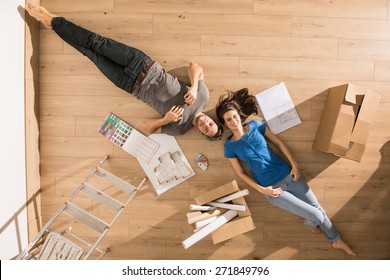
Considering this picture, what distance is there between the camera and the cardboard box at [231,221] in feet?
6.75

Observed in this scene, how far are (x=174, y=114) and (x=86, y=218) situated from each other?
2.83ft

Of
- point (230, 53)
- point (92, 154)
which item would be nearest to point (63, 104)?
point (92, 154)

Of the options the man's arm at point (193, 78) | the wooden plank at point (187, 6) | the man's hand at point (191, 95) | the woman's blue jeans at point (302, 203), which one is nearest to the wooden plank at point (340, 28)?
the wooden plank at point (187, 6)

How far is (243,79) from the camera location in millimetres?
2260

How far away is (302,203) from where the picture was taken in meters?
2.12

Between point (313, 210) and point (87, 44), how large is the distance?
1880 millimetres

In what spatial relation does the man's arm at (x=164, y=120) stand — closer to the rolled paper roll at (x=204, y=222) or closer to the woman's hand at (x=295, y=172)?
the rolled paper roll at (x=204, y=222)

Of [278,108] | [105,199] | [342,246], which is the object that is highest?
[278,108]

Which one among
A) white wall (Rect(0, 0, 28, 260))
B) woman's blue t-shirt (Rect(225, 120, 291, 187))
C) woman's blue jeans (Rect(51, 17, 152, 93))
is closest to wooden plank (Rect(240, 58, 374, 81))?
woman's blue t-shirt (Rect(225, 120, 291, 187))

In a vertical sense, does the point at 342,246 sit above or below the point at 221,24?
below

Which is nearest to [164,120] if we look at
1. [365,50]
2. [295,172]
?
[295,172]

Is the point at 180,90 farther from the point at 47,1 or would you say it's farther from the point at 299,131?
the point at 47,1

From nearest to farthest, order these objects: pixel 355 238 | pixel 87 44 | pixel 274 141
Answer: pixel 87 44, pixel 274 141, pixel 355 238

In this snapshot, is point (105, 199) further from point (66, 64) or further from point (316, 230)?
point (316, 230)
